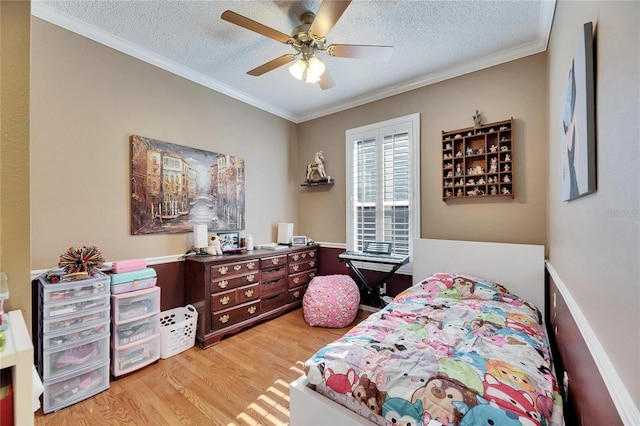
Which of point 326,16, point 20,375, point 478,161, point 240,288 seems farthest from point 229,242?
point 478,161

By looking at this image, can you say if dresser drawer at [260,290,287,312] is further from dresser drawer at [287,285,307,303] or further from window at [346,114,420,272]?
window at [346,114,420,272]

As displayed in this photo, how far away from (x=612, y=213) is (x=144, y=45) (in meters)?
3.42

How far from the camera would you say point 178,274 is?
285 cm

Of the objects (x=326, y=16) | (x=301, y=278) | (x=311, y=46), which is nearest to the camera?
(x=326, y=16)

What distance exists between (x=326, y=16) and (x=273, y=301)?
2.89 metres

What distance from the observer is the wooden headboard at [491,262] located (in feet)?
8.01

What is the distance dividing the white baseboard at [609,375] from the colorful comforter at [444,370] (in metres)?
0.31

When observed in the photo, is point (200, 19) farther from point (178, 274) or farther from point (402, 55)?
point (178, 274)

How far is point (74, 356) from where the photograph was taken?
Answer: 1932 mm

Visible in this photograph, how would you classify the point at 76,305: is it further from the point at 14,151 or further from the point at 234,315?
the point at 14,151

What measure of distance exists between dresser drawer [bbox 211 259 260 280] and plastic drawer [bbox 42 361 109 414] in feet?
3.38

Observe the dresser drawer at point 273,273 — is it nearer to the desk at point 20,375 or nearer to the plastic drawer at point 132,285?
the plastic drawer at point 132,285

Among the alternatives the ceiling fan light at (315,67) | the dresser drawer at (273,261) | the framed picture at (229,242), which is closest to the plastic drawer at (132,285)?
the framed picture at (229,242)

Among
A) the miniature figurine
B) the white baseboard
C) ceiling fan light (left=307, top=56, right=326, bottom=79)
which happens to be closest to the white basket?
ceiling fan light (left=307, top=56, right=326, bottom=79)
